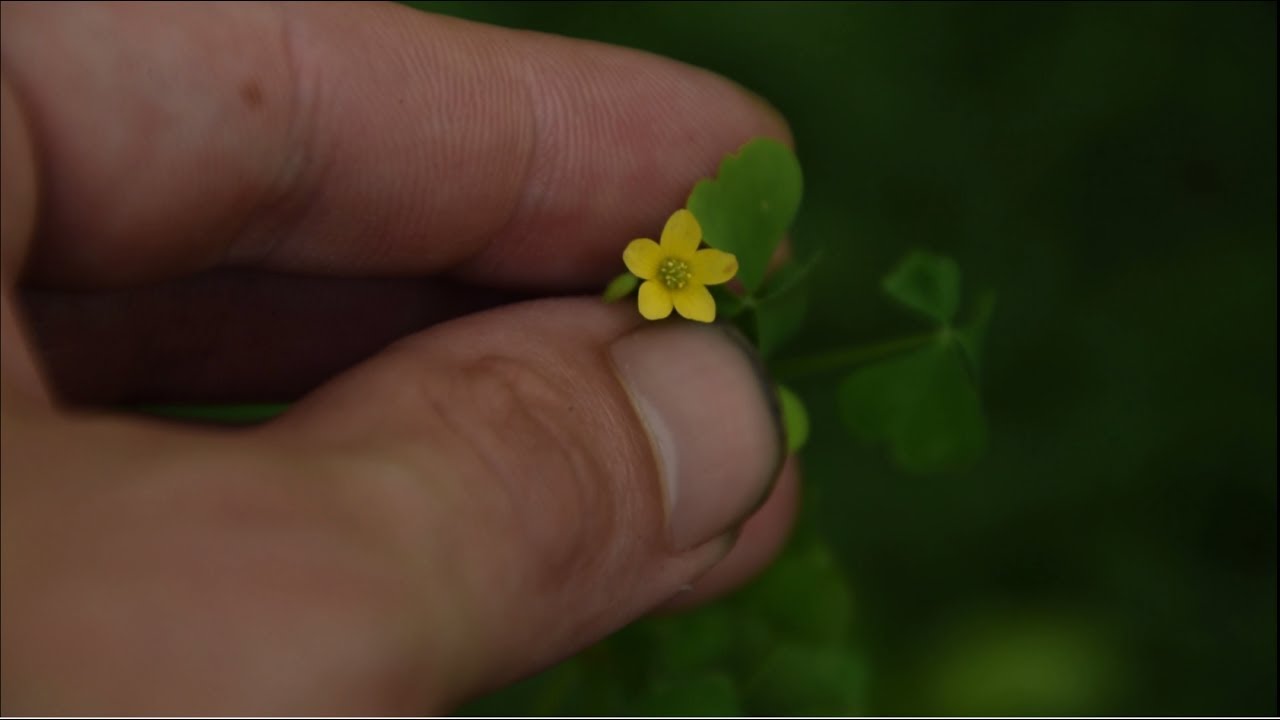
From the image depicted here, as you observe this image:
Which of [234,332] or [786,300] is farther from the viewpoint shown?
[234,332]

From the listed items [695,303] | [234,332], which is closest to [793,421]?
[695,303]

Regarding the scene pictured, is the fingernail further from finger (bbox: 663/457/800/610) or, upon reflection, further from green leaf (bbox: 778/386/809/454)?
finger (bbox: 663/457/800/610)

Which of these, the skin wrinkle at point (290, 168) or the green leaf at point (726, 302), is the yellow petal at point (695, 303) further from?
the skin wrinkle at point (290, 168)

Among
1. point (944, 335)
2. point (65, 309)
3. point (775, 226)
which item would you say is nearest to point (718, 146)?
point (775, 226)

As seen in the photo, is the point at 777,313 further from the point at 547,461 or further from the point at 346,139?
the point at 346,139

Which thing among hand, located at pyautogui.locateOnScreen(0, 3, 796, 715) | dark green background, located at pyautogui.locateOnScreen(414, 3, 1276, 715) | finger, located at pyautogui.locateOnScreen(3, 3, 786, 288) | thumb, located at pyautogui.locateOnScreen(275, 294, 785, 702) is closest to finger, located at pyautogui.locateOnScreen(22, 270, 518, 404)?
hand, located at pyautogui.locateOnScreen(0, 3, 796, 715)

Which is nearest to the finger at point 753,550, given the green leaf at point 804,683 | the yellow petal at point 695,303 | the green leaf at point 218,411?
the green leaf at point 804,683

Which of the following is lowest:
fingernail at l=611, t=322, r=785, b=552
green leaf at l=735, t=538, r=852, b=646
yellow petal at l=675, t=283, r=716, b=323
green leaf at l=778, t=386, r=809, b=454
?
green leaf at l=735, t=538, r=852, b=646

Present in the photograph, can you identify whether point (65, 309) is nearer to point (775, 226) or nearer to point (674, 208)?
point (674, 208)
